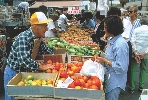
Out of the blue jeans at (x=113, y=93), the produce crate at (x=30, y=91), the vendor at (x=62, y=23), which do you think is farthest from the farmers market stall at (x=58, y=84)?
the vendor at (x=62, y=23)

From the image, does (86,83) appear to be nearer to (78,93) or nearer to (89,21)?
(78,93)

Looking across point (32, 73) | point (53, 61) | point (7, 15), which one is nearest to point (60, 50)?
point (53, 61)

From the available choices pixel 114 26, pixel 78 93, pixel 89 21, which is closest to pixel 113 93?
pixel 78 93

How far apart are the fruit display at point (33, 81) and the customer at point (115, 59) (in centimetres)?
94

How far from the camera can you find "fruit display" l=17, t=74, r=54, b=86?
12.2 ft

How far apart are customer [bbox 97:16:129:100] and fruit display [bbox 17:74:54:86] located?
94cm

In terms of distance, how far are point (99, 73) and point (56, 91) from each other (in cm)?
84

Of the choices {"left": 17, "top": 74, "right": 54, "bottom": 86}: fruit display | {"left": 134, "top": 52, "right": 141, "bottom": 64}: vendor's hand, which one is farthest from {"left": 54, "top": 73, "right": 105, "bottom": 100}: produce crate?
Result: {"left": 134, "top": 52, "right": 141, "bottom": 64}: vendor's hand

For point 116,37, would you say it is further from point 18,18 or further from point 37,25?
point 18,18

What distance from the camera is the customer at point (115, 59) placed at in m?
3.78

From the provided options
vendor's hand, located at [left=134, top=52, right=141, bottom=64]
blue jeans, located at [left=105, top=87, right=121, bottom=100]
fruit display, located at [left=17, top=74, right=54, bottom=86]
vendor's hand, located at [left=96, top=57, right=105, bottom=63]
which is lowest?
blue jeans, located at [left=105, top=87, right=121, bottom=100]

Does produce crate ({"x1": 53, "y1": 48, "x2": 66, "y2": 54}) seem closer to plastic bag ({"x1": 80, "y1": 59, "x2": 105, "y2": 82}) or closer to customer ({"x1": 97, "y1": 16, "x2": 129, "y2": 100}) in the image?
plastic bag ({"x1": 80, "y1": 59, "x2": 105, "y2": 82})

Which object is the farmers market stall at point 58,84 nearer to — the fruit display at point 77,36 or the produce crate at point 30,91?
the produce crate at point 30,91

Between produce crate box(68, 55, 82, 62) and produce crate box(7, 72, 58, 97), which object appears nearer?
produce crate box(7, 72, 58, 97)
